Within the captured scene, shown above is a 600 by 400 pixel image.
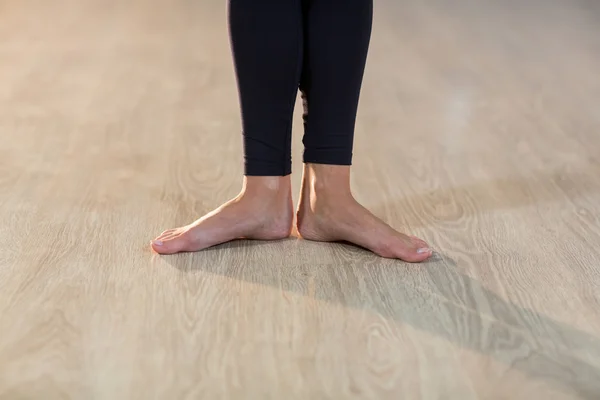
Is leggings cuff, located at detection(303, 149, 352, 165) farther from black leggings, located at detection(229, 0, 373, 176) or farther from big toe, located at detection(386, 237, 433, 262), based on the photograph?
big toe, located at detection(386, 237, 433, 262)

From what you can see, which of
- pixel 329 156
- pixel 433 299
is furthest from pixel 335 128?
pixel 433 299

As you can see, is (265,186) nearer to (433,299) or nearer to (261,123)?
(261,123)

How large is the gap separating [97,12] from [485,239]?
7.38 ft

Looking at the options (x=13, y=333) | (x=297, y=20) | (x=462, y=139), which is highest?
(x=297, y=20)

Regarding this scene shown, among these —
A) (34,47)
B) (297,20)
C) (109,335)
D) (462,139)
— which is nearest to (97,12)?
(34,47)

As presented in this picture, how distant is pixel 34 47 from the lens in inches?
101

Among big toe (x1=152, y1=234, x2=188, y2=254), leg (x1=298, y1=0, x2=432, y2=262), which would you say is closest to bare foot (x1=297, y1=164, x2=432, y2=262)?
leg (x1=298, y1=0, x2=432, y2=262)

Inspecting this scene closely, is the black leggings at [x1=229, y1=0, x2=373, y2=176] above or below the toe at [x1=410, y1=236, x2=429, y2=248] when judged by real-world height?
above

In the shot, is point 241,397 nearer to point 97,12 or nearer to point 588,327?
point 588,327

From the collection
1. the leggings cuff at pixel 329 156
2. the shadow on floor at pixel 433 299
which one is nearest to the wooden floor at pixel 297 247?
the shadow on floor at pixel 433 299

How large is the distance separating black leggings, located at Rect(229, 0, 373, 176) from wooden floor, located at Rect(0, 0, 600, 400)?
0.16m

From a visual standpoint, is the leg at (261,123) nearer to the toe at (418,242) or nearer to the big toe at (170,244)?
the big toe at (170,244)

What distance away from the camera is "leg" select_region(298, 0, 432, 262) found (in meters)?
1.20

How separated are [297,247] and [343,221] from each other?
84mm
